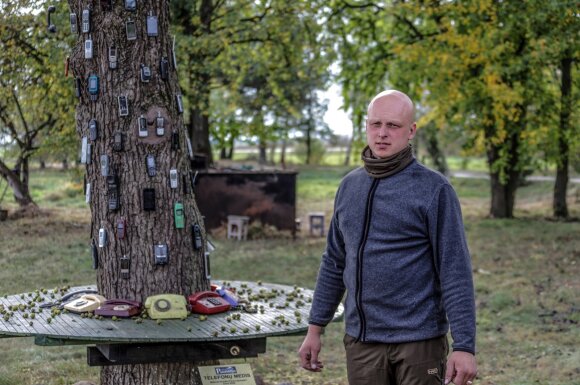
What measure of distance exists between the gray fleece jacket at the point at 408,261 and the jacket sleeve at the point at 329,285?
0.73 feet

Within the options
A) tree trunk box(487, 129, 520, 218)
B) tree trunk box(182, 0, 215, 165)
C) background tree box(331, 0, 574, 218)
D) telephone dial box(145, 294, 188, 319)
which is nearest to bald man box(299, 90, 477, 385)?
telephone dial box(145, 294, 188, 319)

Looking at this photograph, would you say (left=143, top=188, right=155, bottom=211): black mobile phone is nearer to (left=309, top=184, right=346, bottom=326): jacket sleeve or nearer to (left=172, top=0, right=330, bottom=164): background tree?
(left=309, top=184, right=346, bottom=326): jacket sleeve

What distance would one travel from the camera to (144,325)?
17.5 ft

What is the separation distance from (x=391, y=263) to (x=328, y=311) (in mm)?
536

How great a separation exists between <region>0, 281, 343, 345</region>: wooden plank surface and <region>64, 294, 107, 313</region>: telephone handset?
0.16ft

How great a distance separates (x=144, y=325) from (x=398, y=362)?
6.76ft

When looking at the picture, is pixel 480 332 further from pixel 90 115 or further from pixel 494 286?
pixel 90 115

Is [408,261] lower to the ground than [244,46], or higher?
lower

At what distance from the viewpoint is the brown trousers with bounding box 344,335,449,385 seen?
3.72 metres

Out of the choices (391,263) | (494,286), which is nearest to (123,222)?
(391,263)

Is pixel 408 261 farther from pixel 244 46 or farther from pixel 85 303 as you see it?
pixel 244 46

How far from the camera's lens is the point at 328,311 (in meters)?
4.18

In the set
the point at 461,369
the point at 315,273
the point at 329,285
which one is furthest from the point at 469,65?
the point at 461,369

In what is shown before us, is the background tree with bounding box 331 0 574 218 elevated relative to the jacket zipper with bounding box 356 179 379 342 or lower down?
elevated
